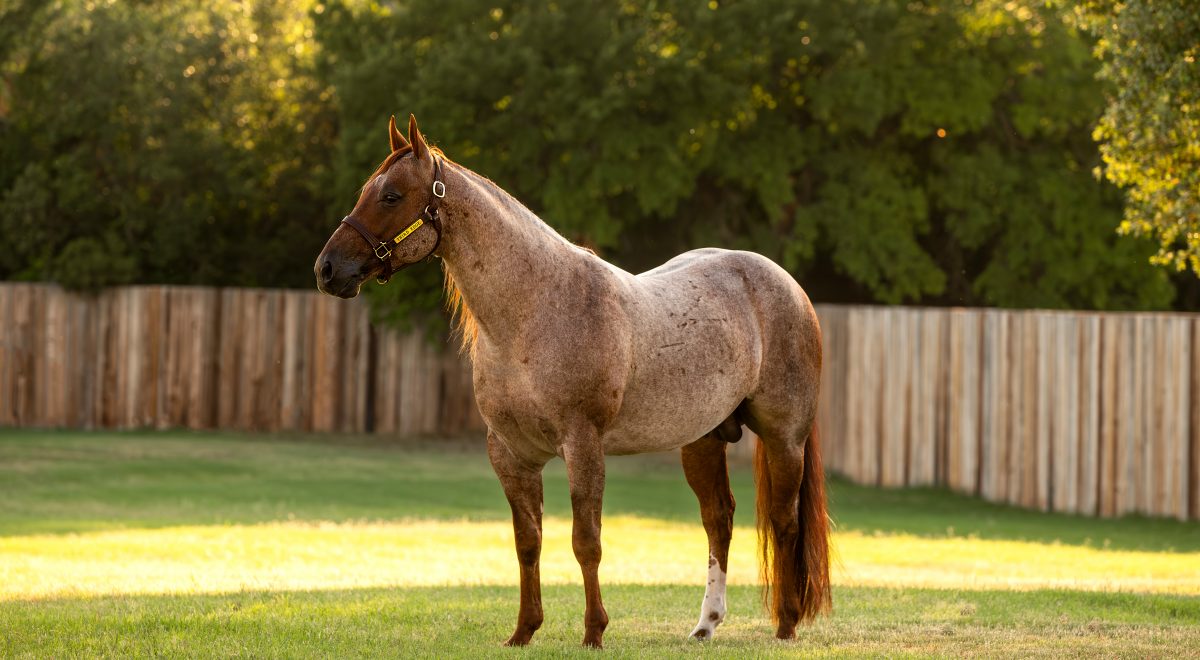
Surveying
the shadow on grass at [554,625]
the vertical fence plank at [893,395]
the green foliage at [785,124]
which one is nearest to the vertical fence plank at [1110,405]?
the vertical fence plank at [893,395]

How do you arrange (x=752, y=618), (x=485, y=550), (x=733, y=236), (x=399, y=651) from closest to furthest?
(x=399, y=651) → (x=752, y=618) → (x=485, y=550) → (x=733, y=236)

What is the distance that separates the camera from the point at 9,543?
12086mm

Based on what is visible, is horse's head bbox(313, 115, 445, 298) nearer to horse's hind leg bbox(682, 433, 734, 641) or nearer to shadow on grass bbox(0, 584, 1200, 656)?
shadow on grass bbox(0, 584, 1200, 656)

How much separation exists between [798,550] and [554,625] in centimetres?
131

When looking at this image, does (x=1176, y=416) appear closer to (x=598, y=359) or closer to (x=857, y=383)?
(x=857, y=383)

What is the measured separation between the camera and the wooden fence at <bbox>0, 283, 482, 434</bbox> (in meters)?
22.8

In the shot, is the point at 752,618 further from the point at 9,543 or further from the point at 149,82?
the point at 149,82

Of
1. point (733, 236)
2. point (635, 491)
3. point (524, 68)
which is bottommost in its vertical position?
point (635, 491)

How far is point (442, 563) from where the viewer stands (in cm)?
1214

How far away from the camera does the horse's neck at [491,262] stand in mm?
6242

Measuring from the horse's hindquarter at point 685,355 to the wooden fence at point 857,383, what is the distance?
31.5 feet

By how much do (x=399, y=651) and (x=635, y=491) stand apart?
13.0 meters

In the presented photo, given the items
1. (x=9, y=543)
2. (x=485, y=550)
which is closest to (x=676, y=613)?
(x=485, y=550)

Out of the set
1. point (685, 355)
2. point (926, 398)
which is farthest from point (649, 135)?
point (685, 355)
